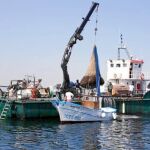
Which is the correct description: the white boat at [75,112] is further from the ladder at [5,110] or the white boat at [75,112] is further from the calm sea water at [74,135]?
the ladder at [5,110]

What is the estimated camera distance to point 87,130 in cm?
4081

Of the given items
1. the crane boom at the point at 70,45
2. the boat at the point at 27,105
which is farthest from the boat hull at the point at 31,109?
the crane boom at the point at 70,45

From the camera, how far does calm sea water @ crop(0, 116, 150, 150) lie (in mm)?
32000

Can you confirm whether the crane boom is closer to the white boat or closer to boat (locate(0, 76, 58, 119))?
boat (locate(0, 76, 58, 119))

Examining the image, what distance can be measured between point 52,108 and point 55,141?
17.7 metres

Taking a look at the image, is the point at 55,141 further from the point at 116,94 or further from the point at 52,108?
the point at 116,94

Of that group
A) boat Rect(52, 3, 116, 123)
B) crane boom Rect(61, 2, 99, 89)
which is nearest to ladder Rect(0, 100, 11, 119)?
boat Rect(52, 3, 116, 123)

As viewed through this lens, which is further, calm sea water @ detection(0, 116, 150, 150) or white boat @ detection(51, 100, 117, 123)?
white boat @ detection(51, 100, 117, 123)

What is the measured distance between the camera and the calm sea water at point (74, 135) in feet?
105

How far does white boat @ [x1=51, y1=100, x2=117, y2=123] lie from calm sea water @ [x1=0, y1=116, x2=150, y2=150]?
4.18 ft

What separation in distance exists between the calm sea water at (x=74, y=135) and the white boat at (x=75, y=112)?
127cm

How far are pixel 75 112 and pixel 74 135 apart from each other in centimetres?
1058

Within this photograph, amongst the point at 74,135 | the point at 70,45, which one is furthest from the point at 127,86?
the point at 74,135

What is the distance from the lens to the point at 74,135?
122 ft
